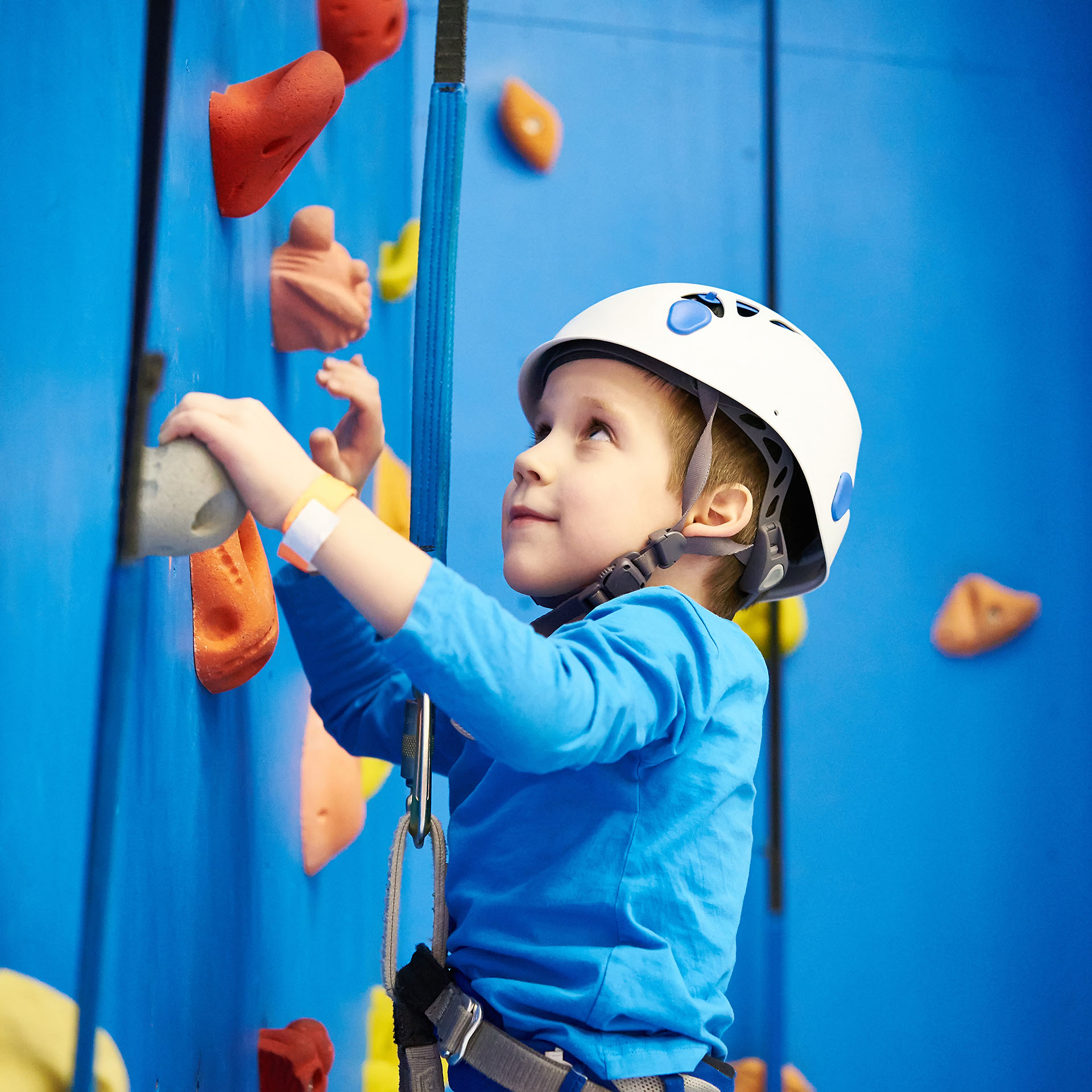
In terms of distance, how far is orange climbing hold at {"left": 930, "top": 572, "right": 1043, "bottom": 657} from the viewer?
83.4 inches

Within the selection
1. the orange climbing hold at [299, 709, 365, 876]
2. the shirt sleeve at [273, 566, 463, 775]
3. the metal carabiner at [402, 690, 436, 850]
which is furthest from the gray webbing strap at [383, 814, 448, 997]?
the orange climbing hold at [299, 709, 365, 876]

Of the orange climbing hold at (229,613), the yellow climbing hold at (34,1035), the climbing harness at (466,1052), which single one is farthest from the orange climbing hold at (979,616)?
the yellow climbing hold at (34,1035)

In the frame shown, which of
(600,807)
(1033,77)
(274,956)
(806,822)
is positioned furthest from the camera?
(1033,77)

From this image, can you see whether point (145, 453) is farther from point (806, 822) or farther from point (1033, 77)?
point (1033, 77)

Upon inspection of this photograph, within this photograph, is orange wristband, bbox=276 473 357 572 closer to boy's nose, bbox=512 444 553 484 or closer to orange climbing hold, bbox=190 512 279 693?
orange climbing hold, bbox=190 512 279 693

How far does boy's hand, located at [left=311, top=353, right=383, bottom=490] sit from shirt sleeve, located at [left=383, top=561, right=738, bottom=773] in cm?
31

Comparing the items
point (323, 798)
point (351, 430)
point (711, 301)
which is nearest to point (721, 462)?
point (711, 301)

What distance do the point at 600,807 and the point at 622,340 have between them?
0.48 meters

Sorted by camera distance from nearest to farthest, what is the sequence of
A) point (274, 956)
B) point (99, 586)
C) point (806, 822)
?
point (99, 586) → point (274, 956) → point (806, 822)

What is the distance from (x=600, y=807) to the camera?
987 millimetres

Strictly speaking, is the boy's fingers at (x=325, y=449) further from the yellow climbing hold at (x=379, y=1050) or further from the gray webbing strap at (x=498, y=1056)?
the yellow climbing hold at (x=379, y=1050)

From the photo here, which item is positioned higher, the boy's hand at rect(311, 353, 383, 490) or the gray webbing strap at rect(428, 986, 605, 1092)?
the boy's hand at rect(311, 353, 383, 490)

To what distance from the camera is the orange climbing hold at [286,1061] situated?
1222 millimetres

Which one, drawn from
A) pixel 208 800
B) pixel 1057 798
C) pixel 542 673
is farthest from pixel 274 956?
pixel 1057 798
